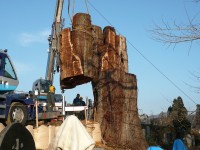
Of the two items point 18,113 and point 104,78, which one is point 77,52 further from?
point 18,113

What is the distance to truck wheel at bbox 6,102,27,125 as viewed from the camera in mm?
13073

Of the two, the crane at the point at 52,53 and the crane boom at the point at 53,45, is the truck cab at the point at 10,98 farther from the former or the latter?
the crane boom at the point at 53,45

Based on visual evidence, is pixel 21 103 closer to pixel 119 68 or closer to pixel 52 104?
pixel 52 104

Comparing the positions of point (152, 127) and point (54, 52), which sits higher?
point (54, 52)

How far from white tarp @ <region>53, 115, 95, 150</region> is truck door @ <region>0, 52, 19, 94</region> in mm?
8263

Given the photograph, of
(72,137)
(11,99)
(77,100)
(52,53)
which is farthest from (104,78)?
(52,53)

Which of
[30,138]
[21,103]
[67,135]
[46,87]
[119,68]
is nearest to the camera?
[30,138]

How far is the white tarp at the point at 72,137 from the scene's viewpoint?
5.41 metres

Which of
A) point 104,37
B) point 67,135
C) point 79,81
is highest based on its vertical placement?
point 104,37

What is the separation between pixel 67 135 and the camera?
5441 mm

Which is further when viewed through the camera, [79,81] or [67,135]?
[79,81]

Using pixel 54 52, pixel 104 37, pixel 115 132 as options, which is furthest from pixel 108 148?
pixel 54 52

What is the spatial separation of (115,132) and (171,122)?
26.2ft

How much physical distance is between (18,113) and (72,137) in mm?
8485
